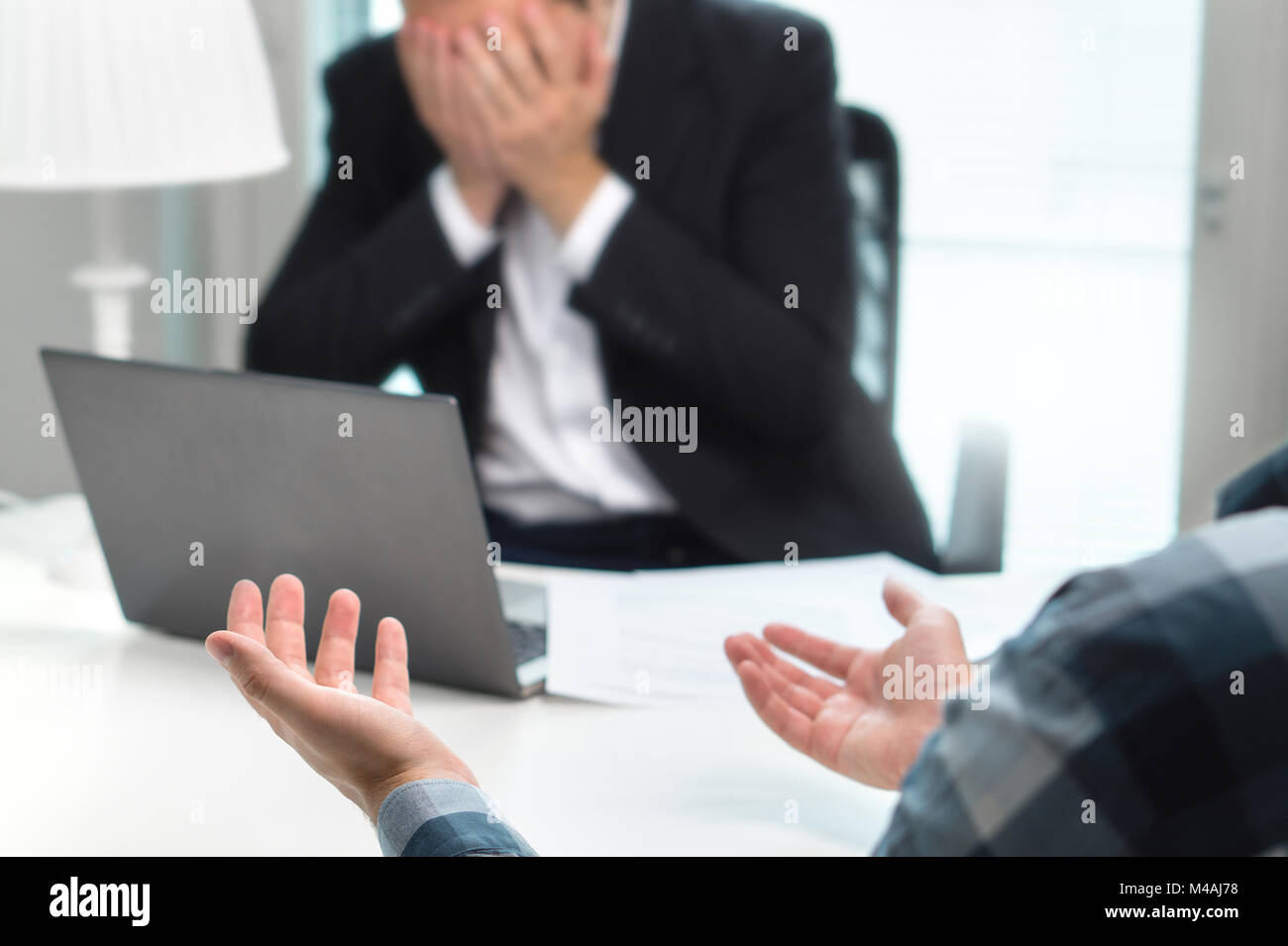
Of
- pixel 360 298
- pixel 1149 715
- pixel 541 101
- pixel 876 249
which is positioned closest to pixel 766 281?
pixel 876 249

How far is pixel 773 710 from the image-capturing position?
0.84 m

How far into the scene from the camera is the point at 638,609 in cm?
105

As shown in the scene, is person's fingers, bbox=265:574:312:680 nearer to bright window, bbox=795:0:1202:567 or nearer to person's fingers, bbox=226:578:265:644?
person's fingers, bbox=226:578:265:644

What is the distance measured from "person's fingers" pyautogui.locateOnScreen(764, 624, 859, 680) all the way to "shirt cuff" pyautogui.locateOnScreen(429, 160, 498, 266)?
0.66 metres

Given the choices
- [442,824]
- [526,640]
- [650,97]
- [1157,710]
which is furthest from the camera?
[650,97]

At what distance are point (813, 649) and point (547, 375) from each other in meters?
0.64

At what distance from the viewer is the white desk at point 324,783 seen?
740mm

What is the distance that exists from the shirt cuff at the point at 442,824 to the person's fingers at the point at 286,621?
0.41ft

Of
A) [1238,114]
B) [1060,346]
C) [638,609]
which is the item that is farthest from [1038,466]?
[638,609]

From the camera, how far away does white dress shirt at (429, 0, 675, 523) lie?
55.4 inches

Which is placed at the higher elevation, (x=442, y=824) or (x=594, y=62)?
(x=594, y=62)

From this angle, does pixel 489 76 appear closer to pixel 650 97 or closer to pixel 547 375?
pixel 650 97
